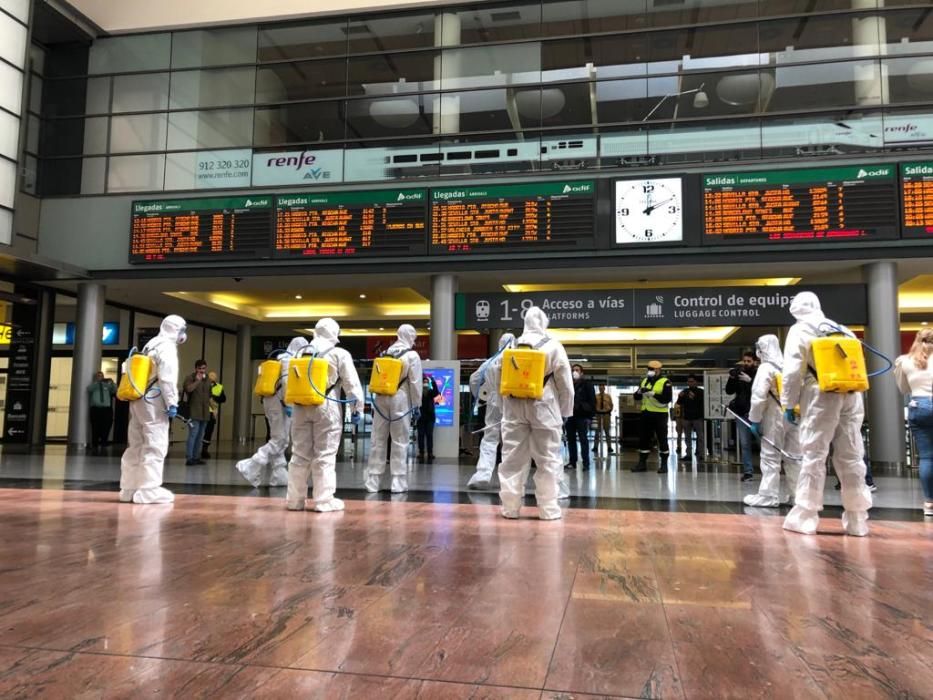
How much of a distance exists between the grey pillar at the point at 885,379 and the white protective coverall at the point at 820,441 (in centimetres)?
635

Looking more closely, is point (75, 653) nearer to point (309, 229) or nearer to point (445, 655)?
point (445, 655)

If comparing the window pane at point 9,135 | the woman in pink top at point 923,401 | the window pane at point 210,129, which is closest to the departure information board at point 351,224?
the window pane at point 210,129

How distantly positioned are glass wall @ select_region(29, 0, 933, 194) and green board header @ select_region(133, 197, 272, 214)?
0.53 metres

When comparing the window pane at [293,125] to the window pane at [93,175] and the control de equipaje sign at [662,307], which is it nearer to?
the window pane at [93,175]

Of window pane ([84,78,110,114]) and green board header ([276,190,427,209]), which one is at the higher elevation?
window pane ([84,78,110,114])

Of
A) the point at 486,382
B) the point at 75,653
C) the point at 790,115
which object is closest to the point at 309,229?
the point at 486,382

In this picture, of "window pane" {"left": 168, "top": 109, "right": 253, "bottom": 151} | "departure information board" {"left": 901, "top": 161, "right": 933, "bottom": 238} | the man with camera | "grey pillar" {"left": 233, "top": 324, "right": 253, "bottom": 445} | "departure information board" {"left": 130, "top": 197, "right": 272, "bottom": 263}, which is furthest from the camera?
"grey pillar" {"left": 233, "top": 324, "right": 253, "bottom": 445}

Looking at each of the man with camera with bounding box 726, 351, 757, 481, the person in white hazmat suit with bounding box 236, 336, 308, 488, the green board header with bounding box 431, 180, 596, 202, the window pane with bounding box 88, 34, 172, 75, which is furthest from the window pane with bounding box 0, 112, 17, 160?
the man with camera with bounding box 726, 351, 757, 481

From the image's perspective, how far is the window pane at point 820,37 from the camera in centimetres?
1127

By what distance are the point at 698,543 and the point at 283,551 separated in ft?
8.54

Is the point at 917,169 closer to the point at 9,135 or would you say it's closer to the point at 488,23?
the point at 488,23

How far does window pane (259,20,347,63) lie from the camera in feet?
43.9

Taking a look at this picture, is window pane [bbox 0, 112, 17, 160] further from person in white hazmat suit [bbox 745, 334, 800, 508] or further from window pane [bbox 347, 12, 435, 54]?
person in white hazmat suit [bbox 745, 334, 800, 508]

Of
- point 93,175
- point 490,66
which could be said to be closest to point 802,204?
point 490,66
